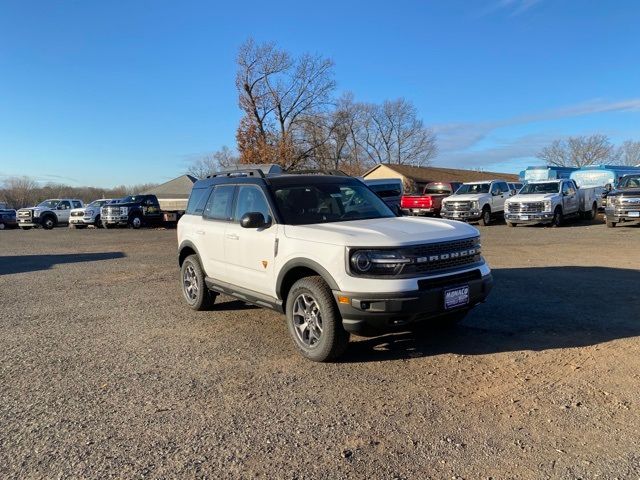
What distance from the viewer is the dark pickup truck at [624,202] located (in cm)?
1756

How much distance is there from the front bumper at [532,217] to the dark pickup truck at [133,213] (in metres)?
18.8

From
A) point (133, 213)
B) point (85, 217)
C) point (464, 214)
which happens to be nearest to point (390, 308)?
point (464, 214)

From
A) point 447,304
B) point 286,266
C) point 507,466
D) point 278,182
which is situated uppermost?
point 278,182

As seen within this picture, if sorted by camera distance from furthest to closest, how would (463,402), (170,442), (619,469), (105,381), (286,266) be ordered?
(286,266) → (105,381) → (463,402) → (170,442) → (619,469)

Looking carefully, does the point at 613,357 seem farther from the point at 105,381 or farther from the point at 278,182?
the point at 105,381

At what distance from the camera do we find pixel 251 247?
5734mm

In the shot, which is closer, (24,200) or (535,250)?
(535,250)

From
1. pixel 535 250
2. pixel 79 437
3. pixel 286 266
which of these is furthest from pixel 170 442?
pixel 535 250

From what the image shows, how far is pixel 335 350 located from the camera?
15.5 ft

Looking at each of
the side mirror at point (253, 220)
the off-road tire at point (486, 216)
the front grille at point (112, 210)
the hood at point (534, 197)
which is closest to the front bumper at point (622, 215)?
the hood at point (534, 197)

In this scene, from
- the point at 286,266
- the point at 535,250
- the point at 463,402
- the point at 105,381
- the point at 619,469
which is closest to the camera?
the point at 619,469

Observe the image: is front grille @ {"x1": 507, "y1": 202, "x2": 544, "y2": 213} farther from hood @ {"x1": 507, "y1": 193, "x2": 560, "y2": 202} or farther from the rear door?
the rear door

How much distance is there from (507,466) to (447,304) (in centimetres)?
179

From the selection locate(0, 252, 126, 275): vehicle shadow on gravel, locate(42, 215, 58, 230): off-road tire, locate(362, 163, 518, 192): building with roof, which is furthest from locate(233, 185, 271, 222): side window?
locate(362, 163, 518, 192): building with roof
